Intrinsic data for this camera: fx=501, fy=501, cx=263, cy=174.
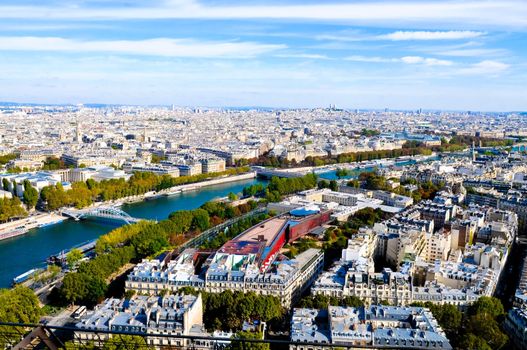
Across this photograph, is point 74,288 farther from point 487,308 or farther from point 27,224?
point 487,308

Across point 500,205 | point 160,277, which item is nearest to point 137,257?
point 160,277

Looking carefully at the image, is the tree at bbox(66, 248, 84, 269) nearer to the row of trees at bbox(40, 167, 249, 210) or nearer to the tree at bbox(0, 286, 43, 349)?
the tree at bbox(0, 286, 43, 349)

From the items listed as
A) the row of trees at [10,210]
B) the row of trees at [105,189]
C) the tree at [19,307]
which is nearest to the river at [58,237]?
the row of trees at [105,189]

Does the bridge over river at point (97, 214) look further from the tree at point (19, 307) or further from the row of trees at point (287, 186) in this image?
the tree at point (19, 307)

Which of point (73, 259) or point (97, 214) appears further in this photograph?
point (97, 214)

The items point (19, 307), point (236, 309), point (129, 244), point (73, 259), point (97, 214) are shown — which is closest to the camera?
point (236, 309)

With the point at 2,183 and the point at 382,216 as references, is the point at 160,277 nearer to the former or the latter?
the point at 382,216

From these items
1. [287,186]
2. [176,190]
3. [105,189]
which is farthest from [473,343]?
[176,190]

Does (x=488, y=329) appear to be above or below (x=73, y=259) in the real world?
above
